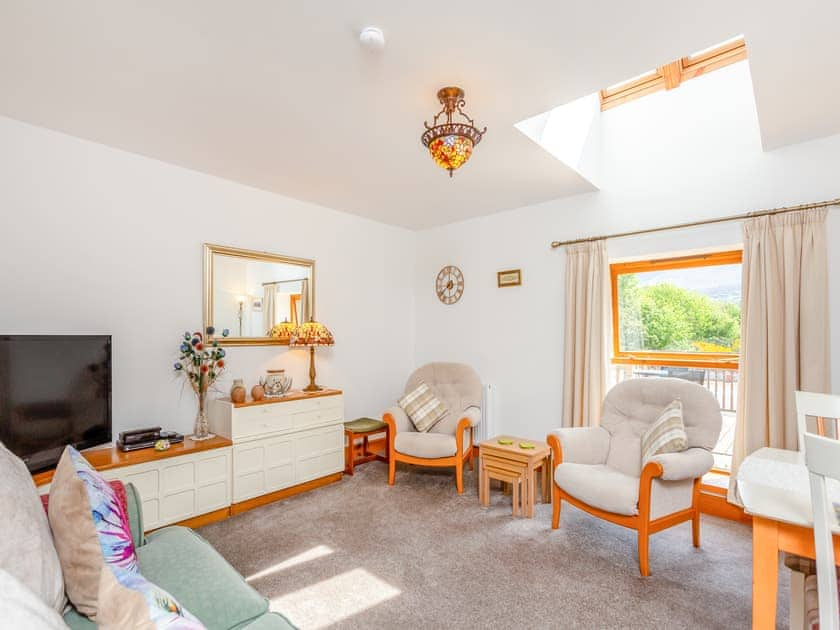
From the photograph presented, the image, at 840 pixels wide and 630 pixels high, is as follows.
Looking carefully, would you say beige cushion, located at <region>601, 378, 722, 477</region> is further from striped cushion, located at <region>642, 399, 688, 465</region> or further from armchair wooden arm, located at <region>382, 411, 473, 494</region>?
armchair wooden arm, located at <region>382, 411, 473, 494</region>

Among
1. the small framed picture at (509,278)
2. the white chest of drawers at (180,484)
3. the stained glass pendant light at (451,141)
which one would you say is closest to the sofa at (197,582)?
the white chest of drawers at (180,484)

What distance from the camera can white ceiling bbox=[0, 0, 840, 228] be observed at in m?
1.67

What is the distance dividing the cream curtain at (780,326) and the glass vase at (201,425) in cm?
375

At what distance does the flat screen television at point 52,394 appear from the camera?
2.19 m

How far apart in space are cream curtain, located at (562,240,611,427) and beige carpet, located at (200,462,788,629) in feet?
2.80

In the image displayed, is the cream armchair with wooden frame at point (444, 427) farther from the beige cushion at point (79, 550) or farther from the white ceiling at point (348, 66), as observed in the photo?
the beige cushion at point (79, 550)

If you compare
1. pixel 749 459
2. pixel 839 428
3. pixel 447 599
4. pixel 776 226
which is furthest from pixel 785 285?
pixel 447 599

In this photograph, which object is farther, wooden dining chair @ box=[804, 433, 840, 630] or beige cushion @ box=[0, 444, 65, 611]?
wooden dining chair @ box=[804, 433, 840, 630]

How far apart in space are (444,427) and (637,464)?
5.48ft

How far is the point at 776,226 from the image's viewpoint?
2838mm

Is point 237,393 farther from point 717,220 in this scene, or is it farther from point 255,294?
point 717,220

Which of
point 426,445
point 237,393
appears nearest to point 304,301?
point 237,393

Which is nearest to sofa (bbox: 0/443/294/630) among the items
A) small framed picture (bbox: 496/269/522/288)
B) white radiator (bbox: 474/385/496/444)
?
white radiator (bbox: 474/385/496/444)

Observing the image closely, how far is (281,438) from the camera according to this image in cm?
337
